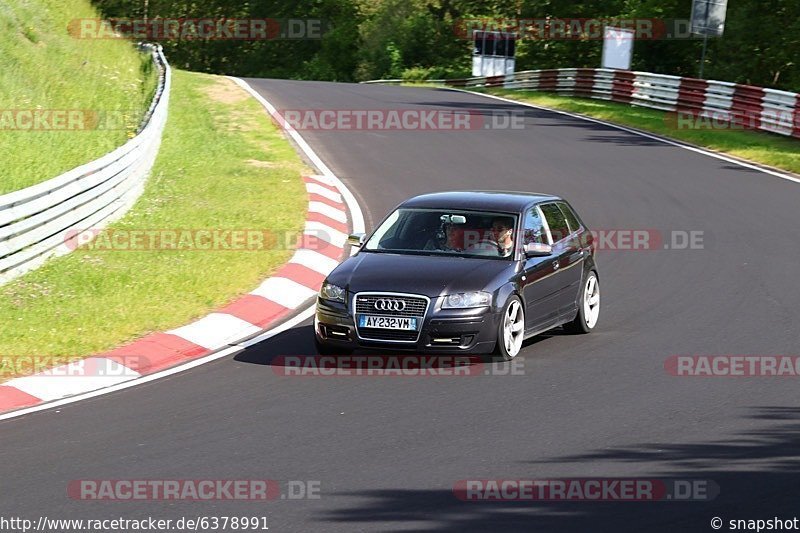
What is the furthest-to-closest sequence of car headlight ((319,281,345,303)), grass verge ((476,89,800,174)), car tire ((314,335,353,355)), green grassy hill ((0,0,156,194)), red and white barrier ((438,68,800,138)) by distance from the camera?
1. red and white barrier ((438,68,800,138))
2. grass verge ((476,89,800,174))
3. green grassy hill ((0,0,156,194))
4. car tire ((314,335,353,355))
5. car headlight ((319,281,345,303))

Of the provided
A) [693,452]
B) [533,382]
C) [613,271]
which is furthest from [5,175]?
[693,452]

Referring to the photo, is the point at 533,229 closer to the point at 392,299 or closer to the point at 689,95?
the point at 392,299

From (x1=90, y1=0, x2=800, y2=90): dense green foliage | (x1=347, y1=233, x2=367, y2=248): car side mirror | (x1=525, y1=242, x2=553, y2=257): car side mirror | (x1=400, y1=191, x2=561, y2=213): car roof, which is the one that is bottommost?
(x1=90, y1=0, x2=800, y2=90): dense green foliage

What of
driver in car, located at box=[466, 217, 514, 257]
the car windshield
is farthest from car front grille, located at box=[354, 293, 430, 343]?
driver in car, located at box=[466, 217, 514, 257]

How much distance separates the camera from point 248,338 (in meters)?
12.1

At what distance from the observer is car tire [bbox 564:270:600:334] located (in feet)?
40.8

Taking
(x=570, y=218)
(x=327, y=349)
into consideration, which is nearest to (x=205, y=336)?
(x=327, y=349)

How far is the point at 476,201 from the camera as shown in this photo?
1217 cm

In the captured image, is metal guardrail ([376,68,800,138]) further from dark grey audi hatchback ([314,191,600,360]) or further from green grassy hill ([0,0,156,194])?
dark grey audi hatchback ([314,191,600,360])

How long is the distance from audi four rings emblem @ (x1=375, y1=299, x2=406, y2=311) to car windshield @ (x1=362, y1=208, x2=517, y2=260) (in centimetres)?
Answer: 98

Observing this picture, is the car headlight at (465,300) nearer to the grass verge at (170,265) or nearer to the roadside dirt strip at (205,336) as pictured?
the roadside dirt strip at (205,336)

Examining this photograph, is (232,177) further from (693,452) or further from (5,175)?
(693,452)

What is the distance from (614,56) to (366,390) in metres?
32.9

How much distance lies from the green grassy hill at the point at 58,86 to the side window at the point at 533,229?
7.92m
